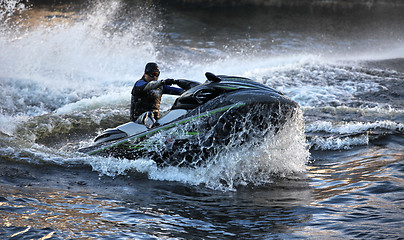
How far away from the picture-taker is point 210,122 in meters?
5.66

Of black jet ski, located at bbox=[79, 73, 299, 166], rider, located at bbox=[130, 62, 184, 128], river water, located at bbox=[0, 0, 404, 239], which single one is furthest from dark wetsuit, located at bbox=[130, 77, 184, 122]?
river water, located at bbox=[0, 0, 404, 239]

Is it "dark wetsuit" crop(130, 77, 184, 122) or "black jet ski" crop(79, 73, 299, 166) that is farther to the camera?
"dark wetsuit" crop(130, 77, 184, 122)

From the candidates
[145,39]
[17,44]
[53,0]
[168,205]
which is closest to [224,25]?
[145,39]

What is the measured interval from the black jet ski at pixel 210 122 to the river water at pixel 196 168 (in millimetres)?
202

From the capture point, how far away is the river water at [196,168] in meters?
4.37

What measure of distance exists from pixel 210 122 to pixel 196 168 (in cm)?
68

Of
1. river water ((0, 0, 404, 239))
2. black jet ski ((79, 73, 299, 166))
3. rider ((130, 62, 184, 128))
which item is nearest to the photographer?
river water ((0, 0, 404, 239))

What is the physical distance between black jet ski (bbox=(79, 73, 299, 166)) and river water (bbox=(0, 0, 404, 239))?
20cm

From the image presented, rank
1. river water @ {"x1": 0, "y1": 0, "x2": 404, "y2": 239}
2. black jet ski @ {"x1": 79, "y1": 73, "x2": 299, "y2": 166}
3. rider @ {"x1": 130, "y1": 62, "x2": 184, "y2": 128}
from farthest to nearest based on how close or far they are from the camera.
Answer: rider @ {"x1": 130, "y1": 62, "x2": 184, "y2": 128}
black jet ski @ {"x1": 79, "y1": 73, "x2": 299, "y2": 166}
river water @ {"x1": 0, "y1": 0, "x2": 404, "y2": 239}

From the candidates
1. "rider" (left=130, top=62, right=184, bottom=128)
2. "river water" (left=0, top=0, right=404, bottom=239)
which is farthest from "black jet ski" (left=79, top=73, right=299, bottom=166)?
"rider" (left=130, top=62, right=184, bottom=128)

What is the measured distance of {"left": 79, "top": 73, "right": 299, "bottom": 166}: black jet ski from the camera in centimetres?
556

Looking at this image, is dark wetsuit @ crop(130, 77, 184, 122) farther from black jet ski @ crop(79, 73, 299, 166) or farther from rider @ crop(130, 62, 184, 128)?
black jet ski @ crop(79, 73, 299, 166)

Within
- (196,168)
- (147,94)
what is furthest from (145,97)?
(196,168)

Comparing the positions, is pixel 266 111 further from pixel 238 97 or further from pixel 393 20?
pixel 393 20
